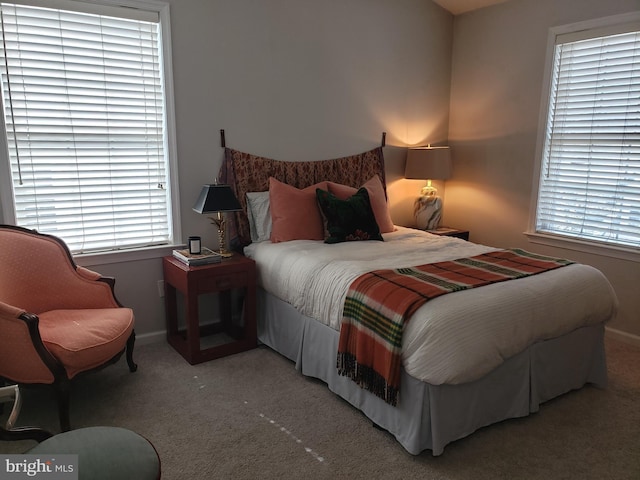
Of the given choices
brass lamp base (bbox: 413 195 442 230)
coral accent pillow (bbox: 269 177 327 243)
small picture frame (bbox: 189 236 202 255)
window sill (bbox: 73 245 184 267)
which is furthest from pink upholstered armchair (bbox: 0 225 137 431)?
brass lamp base (bbox: 413 195 442 230)

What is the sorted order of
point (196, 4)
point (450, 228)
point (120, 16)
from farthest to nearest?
point (450, 228)
point (196, 4)
point (120, 16)

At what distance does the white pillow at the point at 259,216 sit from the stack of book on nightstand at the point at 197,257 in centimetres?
45

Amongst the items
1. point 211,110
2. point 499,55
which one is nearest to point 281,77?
point 211,110

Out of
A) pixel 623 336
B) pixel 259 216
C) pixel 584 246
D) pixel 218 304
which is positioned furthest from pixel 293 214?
pixel 623 336

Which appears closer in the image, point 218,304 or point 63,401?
point 63,401

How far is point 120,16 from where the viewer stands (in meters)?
3.01

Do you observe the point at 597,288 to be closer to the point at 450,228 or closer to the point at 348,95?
the point at 450,228

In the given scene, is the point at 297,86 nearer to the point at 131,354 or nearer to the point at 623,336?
the point at 131,354

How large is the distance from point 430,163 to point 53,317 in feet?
10.5

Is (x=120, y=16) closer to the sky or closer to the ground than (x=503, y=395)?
closer to the sky

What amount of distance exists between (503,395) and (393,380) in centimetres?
64

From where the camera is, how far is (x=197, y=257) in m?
3.13

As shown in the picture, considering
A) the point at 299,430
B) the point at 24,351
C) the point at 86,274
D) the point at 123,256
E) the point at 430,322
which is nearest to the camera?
the point at 430,322

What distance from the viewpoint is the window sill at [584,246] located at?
350 centimetres
